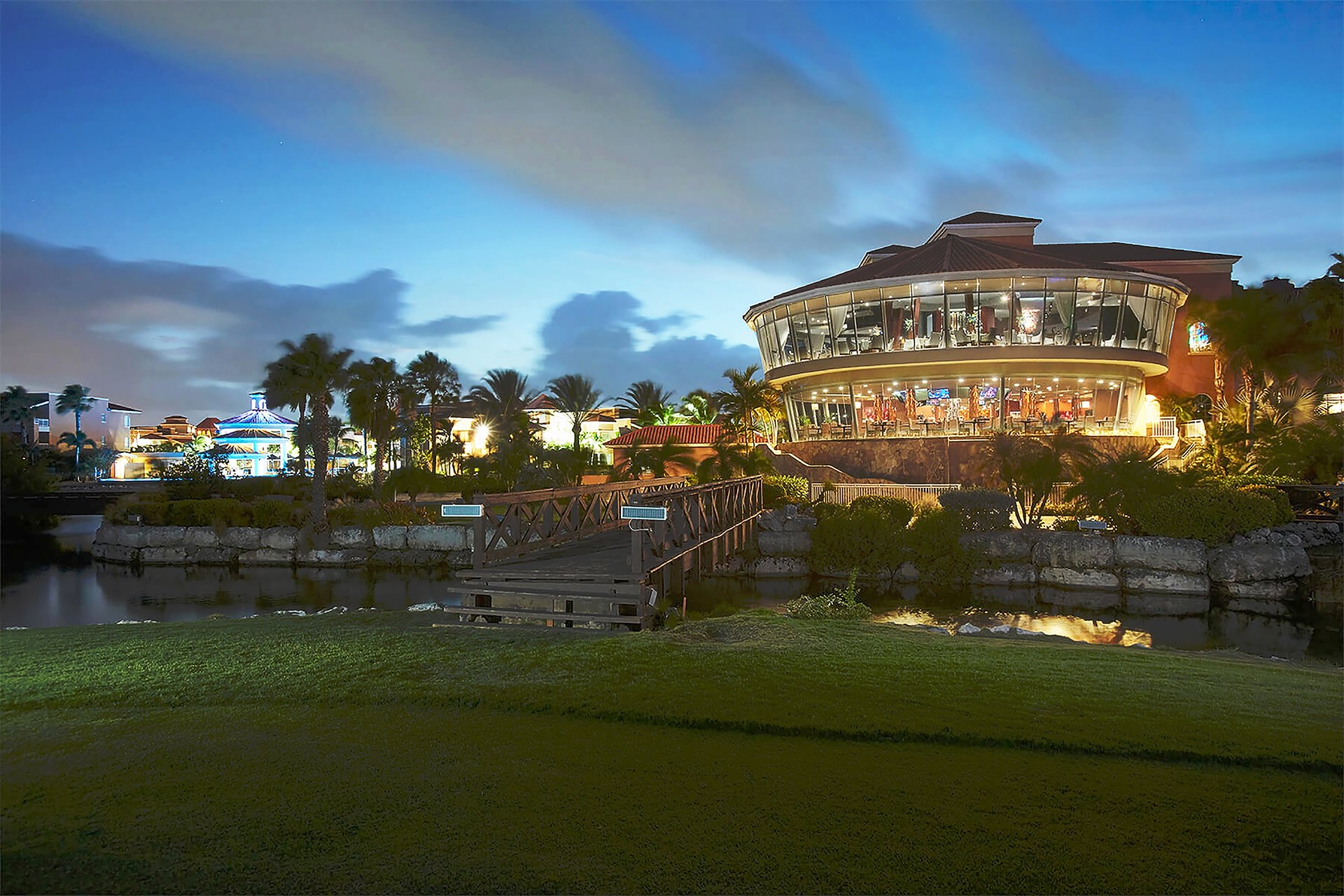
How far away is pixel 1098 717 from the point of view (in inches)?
285

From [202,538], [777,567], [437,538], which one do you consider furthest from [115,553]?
[777,567]

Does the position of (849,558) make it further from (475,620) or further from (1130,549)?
→ (475,620)

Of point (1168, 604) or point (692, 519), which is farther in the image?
point (1168, 604)

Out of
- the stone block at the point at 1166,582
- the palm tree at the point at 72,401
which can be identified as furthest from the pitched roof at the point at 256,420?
the stone block at the point at 1166,582

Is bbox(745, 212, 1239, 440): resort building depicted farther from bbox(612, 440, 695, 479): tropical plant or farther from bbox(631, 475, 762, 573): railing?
bbox(631, 475, 762, 573): railing

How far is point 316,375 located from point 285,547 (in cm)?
738

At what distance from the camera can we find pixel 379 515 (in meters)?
31.9

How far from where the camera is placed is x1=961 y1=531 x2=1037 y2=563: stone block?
24.6 metres

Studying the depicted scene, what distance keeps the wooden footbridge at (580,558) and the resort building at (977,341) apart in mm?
24316

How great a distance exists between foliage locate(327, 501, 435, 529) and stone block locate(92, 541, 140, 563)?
8125 mm

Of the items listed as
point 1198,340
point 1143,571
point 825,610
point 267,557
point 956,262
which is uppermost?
point 956,262

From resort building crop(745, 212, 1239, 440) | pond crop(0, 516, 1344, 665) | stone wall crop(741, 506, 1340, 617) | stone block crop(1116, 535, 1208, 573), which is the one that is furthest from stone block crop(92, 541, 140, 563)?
stone block crop(1116, 535, 1208, 573)

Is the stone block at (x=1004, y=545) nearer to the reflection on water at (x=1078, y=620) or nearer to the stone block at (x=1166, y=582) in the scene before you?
the reflection on water at (x=1078, y=620)

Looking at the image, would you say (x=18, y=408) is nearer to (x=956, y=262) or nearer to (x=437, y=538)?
(x=437, y=538)
